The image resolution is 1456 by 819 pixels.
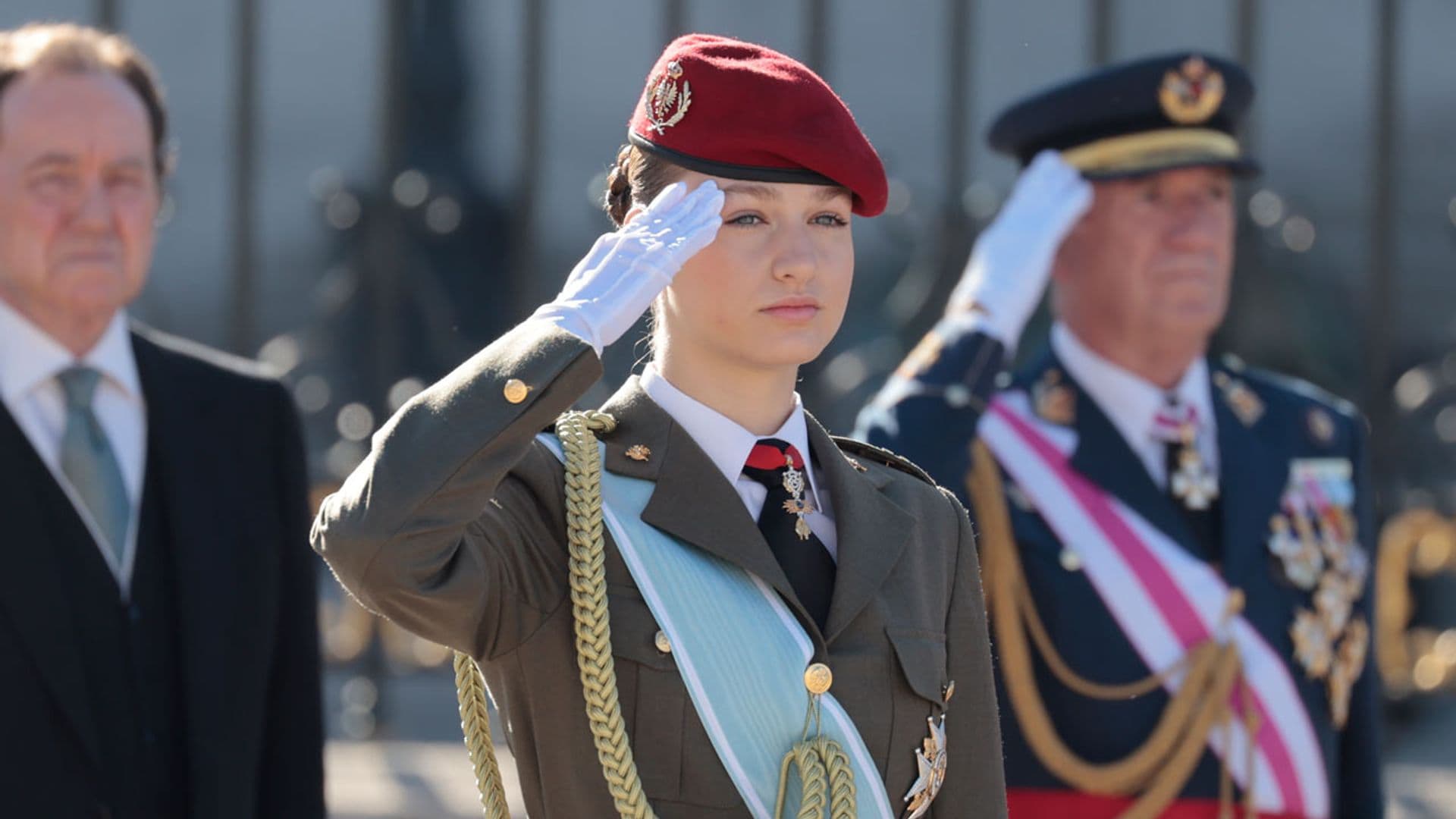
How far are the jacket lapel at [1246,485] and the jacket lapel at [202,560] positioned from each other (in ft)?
4.14

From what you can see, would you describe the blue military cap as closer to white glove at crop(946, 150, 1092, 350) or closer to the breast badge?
white glove at crop(946, 150, 1092, 350)

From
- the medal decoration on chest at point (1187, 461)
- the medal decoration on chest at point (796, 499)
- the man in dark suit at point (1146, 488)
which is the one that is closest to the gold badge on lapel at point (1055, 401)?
the man in dark suit at point (1146, 488)

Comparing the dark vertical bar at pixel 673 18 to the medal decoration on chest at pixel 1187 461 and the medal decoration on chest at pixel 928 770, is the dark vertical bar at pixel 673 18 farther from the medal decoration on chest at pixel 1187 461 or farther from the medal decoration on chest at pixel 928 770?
the medal decoration on chest at pixel 928 770

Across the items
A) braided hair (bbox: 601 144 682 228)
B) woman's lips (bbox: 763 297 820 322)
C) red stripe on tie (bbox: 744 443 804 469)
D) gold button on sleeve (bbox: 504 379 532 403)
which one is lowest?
red stripe on tie (bbox: 744 443 804 469)

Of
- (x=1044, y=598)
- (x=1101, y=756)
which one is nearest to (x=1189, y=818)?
(x=1101, y=756)

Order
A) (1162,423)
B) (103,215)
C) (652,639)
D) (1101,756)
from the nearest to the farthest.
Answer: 1. (652,639)
2. (103,215)
3. (1101,756)
4. (1162,423)

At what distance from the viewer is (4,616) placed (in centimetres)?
244

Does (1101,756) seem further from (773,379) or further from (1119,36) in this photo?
(1119,36)

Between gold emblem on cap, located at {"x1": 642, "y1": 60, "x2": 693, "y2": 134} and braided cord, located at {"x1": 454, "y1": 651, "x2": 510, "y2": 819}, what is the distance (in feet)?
1.56

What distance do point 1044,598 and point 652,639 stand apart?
1194 mm

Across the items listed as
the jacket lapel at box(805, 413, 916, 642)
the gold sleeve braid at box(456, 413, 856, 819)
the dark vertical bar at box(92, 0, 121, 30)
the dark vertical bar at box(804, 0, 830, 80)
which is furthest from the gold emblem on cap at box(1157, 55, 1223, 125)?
the dark vertical bar at box(92, 0, 121, 30)

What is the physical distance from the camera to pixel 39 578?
96.9 inches

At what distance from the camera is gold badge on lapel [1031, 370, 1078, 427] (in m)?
3.06

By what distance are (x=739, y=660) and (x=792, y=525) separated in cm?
15
